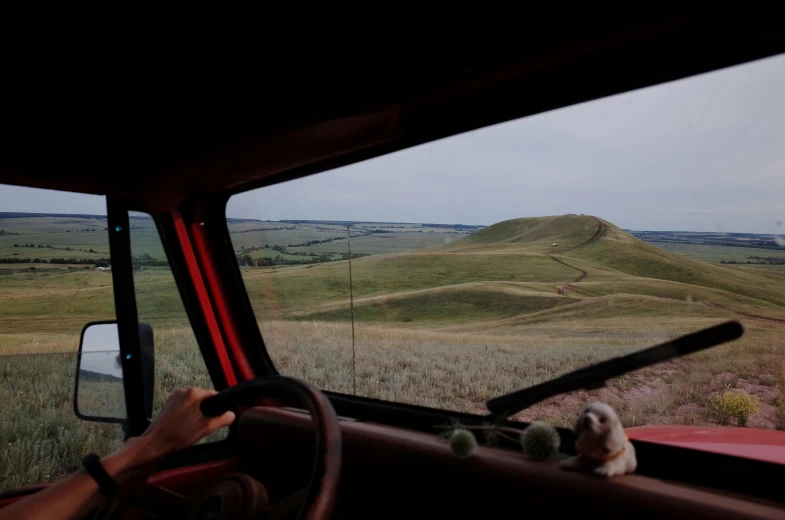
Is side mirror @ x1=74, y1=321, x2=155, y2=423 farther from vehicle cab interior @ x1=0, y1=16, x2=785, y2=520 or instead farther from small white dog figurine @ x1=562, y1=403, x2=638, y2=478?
small white dog figurine @ x1=562, y1=403, x2=638, y2=478

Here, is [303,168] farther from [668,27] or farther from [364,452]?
[668,27]

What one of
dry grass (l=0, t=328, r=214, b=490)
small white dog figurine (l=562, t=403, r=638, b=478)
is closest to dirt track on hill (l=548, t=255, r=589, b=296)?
small white dog figurine (l=562, t=403, r=638, b=478)

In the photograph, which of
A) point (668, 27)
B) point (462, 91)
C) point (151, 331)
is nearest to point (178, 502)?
point (151, 331)

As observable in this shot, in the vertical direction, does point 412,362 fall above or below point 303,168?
below

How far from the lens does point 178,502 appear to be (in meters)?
2.09

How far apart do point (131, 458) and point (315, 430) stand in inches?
26.2

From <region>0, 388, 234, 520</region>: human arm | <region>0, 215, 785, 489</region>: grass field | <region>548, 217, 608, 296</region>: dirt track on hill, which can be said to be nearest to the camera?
<region>0, 388, 234, 520</region>: human arm

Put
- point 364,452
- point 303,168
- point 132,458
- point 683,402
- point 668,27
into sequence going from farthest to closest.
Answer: point 303,168 < point 364,452 < point 683,402 < point 132,458 < point 668,27

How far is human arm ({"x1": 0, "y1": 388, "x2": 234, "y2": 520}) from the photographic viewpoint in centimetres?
169

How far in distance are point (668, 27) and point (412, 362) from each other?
1957 millimetres

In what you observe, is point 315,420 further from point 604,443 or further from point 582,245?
point 582,245

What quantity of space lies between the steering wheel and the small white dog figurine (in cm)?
79

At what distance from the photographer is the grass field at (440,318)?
76.4 inches

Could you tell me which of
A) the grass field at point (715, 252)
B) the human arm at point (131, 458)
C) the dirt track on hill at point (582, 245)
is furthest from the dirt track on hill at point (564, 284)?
the human arm at point (131, 458)
